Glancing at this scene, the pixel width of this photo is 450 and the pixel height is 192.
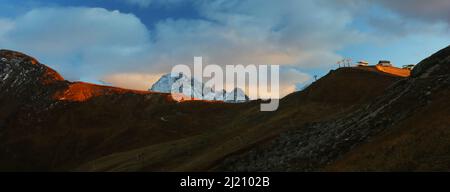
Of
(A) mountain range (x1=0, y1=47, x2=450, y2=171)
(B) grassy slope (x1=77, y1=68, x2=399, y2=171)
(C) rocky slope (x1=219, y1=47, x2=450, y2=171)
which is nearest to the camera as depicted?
(C) rocky slope (x1=219, y1=47, x2=450, y2=171)

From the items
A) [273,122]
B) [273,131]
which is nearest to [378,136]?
[273,131]

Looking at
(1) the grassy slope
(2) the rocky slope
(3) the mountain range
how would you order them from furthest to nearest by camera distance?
(1) the grassy slope
(3) the mountain range
(2) the rocky slope

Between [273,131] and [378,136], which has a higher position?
[273,131]

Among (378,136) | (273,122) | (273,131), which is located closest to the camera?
(378,136)

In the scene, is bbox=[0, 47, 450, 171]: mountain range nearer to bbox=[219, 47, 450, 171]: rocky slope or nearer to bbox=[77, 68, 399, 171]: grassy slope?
bbox=[219, 47, 450, 171]: rocky slope

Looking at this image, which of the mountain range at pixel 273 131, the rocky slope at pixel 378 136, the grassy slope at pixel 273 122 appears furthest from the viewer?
the grassy slope at pixel 273 122

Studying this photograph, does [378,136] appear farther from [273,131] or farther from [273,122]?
[273,122]

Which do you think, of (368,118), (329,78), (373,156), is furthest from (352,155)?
(329,78)

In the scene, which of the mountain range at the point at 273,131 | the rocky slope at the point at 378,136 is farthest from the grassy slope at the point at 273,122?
the rocky slope at the point at 378,136

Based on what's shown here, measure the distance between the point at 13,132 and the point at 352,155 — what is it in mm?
165150

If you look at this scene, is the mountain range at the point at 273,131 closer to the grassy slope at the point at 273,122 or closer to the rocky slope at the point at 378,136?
the rocky slope at the point at 378,136

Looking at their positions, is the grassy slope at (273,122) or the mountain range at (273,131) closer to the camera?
the mountain range at (273,131)

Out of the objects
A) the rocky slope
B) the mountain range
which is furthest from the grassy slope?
the rocky slope
